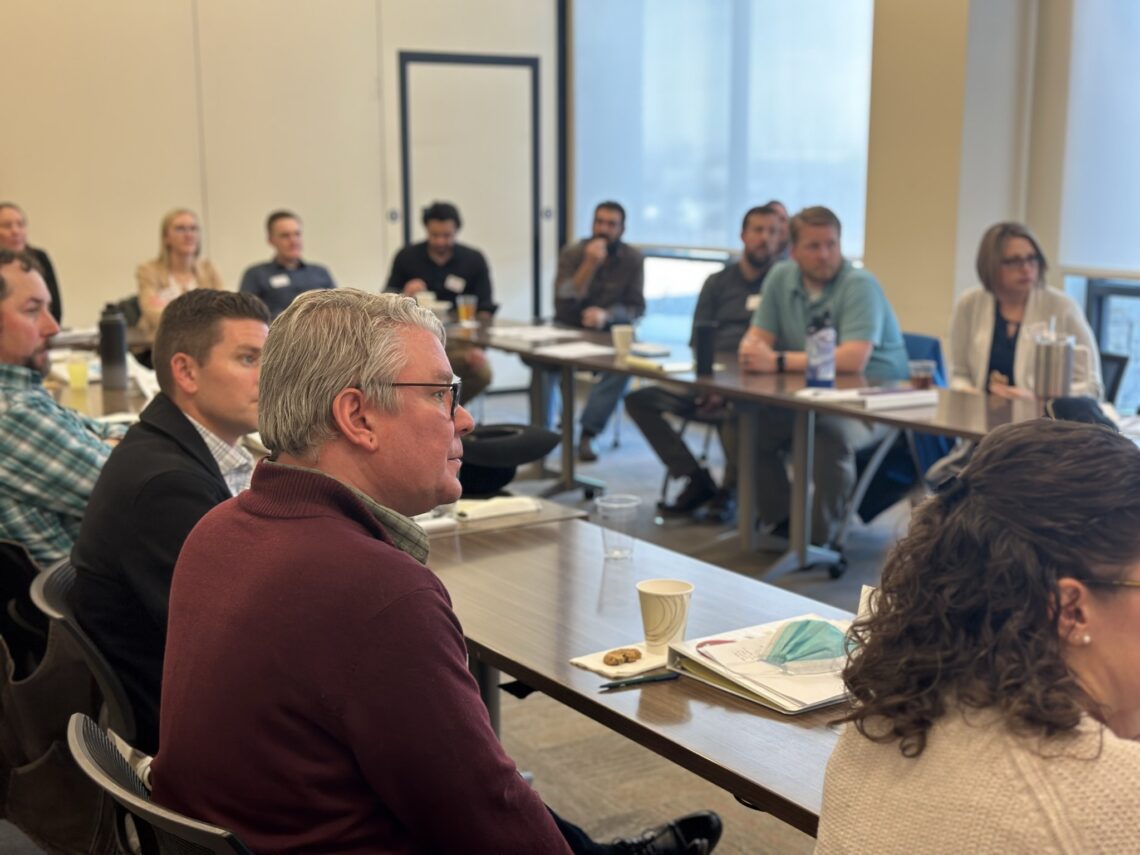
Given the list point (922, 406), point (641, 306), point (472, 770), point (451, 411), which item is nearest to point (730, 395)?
point (922, 406)

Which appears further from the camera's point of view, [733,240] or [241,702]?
[733,240]

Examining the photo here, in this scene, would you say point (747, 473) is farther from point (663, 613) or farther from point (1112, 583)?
point (1112, 583)

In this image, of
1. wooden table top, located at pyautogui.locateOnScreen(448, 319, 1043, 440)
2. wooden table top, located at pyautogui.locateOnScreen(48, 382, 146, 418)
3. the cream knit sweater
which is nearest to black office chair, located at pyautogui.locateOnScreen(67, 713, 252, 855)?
the cream knit sweater

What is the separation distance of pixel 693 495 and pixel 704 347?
106 centimetres

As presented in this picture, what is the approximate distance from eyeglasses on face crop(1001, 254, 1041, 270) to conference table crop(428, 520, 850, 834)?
2.46 m

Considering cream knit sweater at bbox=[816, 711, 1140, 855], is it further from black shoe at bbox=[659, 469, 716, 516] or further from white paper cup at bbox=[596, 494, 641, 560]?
black shoe at bbox=[659, 469, 716, 516]

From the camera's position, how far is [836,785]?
49.1 inches

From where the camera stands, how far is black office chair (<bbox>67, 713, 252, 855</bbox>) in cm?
126

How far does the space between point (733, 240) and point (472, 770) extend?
7208 mm

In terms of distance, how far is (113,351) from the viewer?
492 cm

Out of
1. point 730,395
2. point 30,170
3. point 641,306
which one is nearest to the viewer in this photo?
point 730,395

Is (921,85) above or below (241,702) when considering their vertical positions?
above

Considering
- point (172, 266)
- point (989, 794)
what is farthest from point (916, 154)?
point (989, 794)

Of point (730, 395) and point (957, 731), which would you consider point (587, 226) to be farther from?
point (957, 731)
